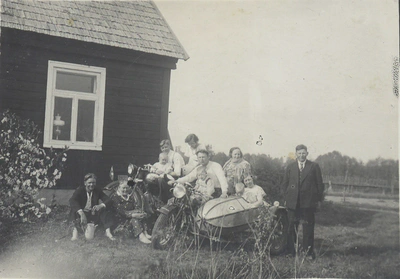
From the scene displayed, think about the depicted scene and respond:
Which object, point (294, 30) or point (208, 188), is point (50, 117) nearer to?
point (208, 188)

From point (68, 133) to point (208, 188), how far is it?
1.41 metres

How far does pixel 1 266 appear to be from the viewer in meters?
3.24

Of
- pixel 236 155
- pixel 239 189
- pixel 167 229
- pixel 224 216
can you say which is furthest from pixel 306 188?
pixel 167 229

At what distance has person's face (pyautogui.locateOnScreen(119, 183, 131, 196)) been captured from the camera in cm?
343

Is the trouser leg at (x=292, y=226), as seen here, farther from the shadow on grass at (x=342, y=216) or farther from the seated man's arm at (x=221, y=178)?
the seated man's arm at (x=221, y=178)

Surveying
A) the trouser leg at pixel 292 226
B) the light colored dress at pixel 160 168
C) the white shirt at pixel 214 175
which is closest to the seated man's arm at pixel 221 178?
the white shirt at pixel 214 175

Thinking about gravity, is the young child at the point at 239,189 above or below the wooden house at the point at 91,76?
below

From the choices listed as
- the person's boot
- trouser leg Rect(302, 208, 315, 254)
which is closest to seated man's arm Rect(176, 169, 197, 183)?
the person's boot

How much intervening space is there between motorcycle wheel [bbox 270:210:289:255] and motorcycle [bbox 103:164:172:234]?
1085mm

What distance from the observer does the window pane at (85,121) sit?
346 centimetres

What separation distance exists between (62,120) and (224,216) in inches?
68.8

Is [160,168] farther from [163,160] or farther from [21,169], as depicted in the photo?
[21,169]

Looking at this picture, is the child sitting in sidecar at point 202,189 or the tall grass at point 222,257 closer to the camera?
the tall grass at point 222,257

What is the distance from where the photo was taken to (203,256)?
11.3 feet
